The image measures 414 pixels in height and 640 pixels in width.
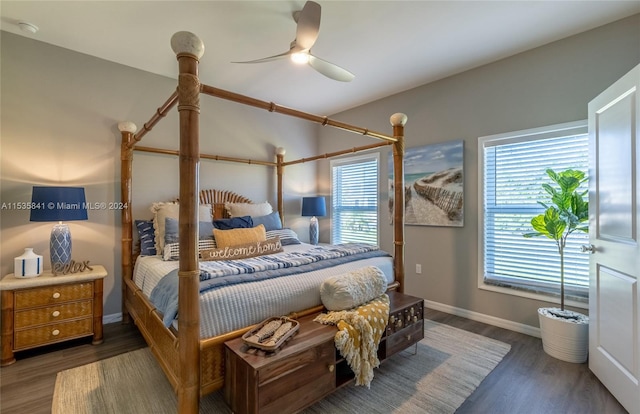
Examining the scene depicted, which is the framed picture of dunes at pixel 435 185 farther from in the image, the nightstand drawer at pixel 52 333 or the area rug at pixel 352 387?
the nightstand drawer at pixel 52 333

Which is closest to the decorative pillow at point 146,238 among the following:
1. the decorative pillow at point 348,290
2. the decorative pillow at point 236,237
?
the decorative pillow at point 236,237

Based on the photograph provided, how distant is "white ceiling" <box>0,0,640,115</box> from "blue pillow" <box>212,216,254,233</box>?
5.45 feet

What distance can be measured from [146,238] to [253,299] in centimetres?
183

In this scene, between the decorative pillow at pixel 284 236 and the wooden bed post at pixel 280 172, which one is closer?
the decorative pillow at pixel 284 236

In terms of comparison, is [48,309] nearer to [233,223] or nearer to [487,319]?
[233,223]

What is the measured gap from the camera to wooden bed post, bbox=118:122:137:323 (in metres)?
2.95

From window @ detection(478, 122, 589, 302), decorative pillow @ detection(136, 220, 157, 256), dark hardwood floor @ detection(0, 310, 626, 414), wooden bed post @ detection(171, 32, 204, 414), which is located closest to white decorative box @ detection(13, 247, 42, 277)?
dark hardwood floor @ detection(0, 310, 626, 414)

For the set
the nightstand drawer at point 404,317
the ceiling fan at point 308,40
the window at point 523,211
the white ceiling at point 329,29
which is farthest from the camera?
the window at point 523,211

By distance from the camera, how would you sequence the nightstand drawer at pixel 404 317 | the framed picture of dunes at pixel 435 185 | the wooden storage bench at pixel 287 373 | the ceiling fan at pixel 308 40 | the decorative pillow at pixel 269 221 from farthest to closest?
the decorative pillow at pixel 269 221
the framed picture of dunes at pixel 435 185
the nightstand drawer at pixel 404 317
the ceiling fan at pixel 308 40
the wooden storage bench at pixel 287 373

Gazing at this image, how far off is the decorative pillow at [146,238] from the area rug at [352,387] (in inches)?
36.3

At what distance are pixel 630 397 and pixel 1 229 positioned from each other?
15.7ft

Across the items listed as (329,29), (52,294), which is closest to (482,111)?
(329,29)

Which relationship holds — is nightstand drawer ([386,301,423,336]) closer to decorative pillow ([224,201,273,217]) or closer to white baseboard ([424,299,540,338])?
white baseboard ([424,299,540,338])

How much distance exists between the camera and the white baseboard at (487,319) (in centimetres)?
279
